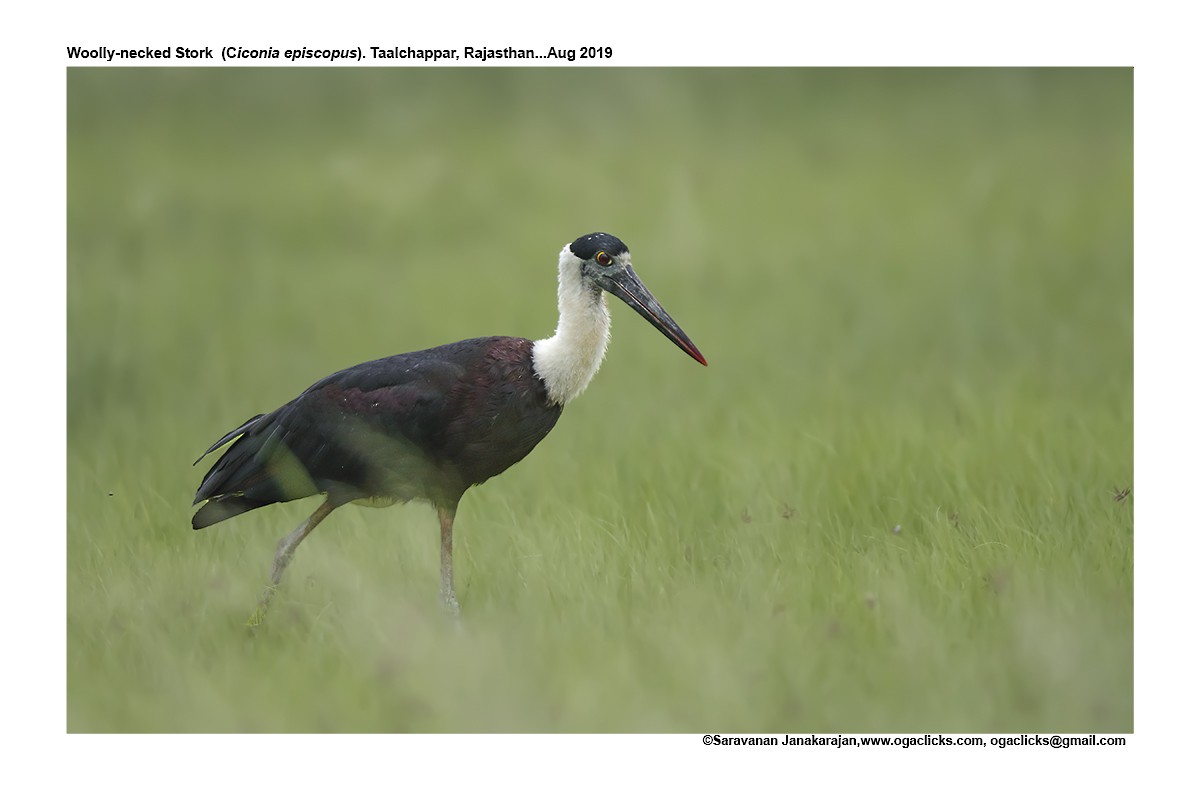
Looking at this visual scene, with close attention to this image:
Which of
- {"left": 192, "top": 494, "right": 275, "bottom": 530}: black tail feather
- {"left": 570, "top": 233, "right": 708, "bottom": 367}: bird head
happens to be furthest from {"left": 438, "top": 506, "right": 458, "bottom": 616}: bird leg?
{"left": 570, "top": 233, "right": 708, "bottom": 367}: bird head

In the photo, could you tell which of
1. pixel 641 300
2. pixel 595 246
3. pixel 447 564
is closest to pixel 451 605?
pixel 447 564

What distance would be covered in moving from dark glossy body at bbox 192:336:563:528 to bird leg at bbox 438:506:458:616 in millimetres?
55

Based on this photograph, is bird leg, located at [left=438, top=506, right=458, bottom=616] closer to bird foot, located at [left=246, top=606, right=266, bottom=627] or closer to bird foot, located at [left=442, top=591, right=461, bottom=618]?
bird foot, located at [left=442, top=591, right=461, bottom=618]

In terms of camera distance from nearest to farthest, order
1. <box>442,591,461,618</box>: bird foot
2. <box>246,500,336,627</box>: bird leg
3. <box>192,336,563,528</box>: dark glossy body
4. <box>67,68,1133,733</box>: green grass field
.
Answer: <box>67,68,1133,733</box>: green grass field < <box>442,591,461,618</box>: bird foot < <box>192,336,563,528</box>: dark glossy body < <box>246,500,336,627</box>: bird leg

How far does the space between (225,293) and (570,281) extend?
7627 mm

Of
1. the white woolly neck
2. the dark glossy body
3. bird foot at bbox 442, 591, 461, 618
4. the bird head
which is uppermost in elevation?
the bird head

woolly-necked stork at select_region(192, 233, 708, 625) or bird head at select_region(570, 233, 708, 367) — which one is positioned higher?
bird head at select_region(570, 233, 708, 367)

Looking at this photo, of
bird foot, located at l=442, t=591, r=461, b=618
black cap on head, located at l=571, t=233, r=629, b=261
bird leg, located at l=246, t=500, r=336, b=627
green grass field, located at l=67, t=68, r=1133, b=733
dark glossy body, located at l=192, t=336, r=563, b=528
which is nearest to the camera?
green grass field, located at l=67, t=68, r=1133, b=733

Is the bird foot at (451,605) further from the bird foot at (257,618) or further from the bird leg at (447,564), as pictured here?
the bird foot at (257,618)

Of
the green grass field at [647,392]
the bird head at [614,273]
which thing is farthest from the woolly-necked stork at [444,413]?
the green grass field at [647,392]

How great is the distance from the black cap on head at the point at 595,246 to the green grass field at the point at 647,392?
1455mm

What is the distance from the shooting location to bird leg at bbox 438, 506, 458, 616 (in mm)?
5402

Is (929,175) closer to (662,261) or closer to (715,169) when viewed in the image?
(715,169)

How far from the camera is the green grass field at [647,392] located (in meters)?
4.70
